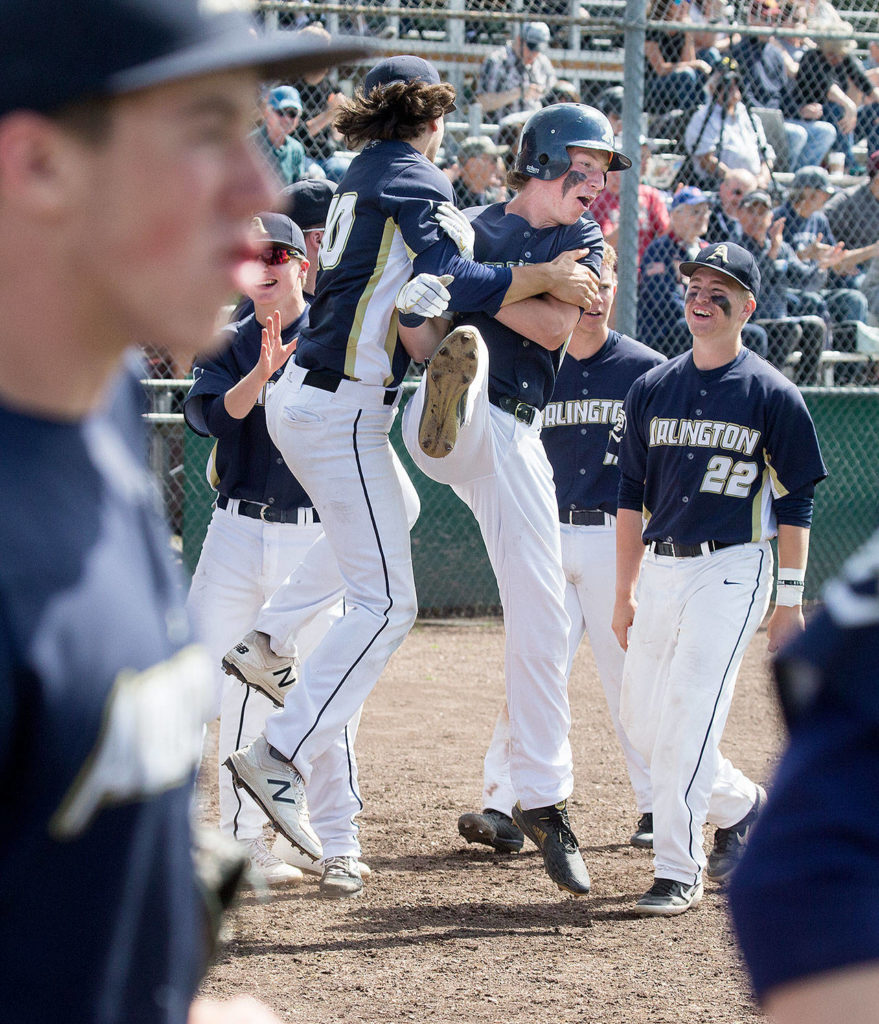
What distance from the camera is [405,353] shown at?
4.50m

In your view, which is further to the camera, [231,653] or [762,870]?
[231,653]

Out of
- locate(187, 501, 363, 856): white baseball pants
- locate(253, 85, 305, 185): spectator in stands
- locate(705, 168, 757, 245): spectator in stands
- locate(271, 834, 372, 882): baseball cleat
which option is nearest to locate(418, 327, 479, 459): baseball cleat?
locate(187, 501, 363, 856): white baseball pants

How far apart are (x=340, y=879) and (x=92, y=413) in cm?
352

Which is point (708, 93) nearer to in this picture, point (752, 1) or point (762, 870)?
Result: point (752, 1)

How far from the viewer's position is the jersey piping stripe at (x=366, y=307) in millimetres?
4312

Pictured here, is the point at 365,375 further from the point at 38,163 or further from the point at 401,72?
the point at 38,163

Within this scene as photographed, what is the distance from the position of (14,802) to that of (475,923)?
3.43 m

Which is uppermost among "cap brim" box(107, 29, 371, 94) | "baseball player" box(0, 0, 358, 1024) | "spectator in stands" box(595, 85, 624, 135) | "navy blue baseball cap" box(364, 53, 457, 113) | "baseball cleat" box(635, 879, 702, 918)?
"cap brim" box(107, 29, 371, 94)

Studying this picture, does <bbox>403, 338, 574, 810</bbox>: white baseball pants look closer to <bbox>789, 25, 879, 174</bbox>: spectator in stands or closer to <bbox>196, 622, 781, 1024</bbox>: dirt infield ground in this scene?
<bbox>196, 622, 781, 1024</bbox>: dirt infield ground

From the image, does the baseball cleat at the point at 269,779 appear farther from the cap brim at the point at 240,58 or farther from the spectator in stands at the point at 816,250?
the spectator in stands at the point at 816,250

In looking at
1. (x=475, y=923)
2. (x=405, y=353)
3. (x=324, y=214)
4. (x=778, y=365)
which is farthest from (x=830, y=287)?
(x=475, y=923)

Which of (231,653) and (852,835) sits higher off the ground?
(852,835)

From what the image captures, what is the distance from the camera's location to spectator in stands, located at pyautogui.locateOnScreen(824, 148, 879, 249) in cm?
1070

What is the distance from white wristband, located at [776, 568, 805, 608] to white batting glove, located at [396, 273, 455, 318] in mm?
1512
